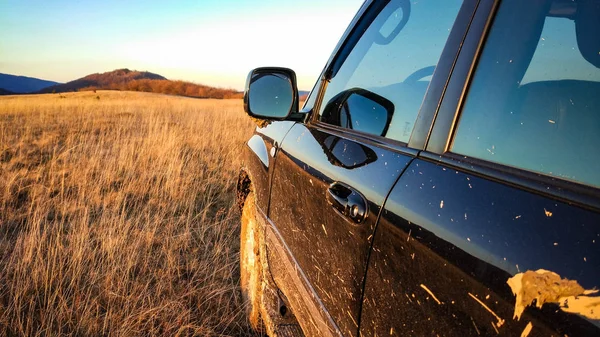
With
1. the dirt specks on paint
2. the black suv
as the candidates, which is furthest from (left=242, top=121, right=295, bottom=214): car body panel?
the dirt specks on paint

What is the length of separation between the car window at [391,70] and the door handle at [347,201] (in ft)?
0.66

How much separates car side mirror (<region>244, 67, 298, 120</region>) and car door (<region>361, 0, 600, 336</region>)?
1149mm

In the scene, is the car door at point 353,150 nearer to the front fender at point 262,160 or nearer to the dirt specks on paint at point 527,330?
the front fender at point 262,160

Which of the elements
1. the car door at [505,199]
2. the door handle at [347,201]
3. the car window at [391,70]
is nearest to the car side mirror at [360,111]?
the car window at [391,70]

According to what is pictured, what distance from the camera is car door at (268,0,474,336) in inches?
38.0

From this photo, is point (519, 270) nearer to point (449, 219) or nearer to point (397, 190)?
point (449, 219)

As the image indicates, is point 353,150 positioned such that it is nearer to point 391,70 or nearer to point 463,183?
point 391,70

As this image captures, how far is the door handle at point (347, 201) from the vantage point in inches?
37.6

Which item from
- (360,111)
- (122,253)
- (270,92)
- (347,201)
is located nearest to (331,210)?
(347,201)

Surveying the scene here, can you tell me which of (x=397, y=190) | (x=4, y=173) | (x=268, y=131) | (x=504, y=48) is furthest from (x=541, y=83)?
(x=4, y=173)

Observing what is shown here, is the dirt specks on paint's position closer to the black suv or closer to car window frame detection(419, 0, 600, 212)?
the black suv

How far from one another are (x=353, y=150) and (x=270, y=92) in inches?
36.5

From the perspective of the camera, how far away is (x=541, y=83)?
72 cm

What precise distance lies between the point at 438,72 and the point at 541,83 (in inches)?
9.9
